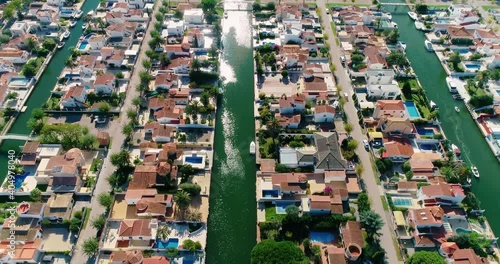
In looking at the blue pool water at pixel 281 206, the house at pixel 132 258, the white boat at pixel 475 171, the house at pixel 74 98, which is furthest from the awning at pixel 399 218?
the house at pixel 74 98

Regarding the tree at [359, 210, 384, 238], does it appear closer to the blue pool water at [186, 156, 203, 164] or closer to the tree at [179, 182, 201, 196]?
the tree at [179, 182, 201, 196]

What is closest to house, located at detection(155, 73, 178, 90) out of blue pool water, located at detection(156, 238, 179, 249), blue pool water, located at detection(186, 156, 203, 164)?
blue pool water, located at detection(186, 156, 203, 164)

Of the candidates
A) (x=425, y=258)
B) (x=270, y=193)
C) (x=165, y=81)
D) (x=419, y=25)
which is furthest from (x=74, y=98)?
(x=419, y=25)

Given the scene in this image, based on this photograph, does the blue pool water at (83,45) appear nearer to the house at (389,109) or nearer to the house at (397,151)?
the house at (389,109)

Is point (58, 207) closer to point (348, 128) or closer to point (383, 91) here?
point (348, 128)

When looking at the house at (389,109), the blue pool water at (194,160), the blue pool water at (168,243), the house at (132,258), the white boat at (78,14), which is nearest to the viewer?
the house at (132,258)

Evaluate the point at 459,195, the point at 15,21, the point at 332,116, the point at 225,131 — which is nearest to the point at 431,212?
the point at 459,195
